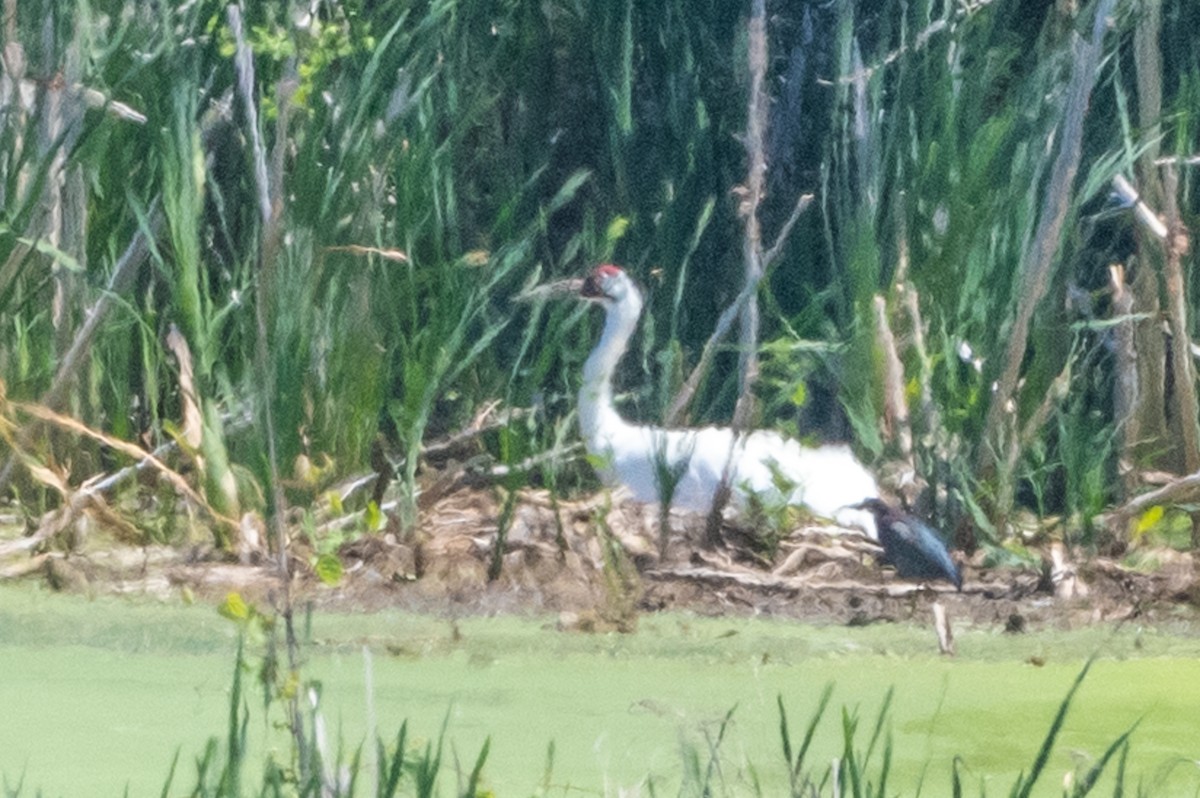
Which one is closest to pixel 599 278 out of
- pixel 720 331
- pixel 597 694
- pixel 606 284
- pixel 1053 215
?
pixel 606 284

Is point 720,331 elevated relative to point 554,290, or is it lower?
lower

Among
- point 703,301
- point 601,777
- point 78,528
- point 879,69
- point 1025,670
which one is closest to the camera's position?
point 601,777

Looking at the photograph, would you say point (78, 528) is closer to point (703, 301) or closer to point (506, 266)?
point (506, 266)

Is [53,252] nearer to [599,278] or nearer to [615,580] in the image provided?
[615,580]

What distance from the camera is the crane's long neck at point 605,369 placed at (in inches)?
168

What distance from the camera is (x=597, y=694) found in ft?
9.19

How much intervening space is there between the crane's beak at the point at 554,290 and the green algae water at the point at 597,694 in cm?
120

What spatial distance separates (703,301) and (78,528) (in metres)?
1.68

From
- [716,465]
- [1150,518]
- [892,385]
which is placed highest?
[892,385]

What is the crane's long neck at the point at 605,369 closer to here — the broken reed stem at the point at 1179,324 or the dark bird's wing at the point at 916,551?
the dark bird's wing at the point at 916,551

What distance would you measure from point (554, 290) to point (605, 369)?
22 centimetres

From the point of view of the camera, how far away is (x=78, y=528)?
373 cm

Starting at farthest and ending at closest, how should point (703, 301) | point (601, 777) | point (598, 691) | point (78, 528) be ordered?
1. point (703, 301)
2. point (78, 528)
3. point (598, 691)
4. point (601, 777)

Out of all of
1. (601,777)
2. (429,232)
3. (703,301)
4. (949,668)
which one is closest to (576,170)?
(703,301)
